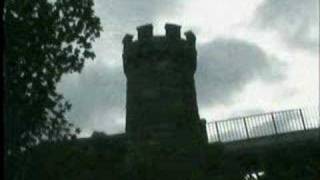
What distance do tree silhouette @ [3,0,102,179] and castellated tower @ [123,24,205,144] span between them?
877 centimetres

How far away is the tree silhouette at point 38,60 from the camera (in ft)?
65.2

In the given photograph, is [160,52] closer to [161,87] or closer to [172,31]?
[172,31]

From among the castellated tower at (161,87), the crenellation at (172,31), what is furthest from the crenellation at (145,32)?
the crenellation at (172,31)

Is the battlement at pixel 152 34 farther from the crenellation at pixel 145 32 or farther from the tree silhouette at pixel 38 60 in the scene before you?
the tree silhouette at pixel 38 60

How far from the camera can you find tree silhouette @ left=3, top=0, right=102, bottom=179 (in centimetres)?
1986

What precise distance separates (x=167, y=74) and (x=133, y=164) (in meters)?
7.98

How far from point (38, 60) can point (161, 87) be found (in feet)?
38.8

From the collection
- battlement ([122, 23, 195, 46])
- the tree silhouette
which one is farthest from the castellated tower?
the tree silhouette

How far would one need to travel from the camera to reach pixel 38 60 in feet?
67.4

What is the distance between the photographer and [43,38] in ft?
68.6

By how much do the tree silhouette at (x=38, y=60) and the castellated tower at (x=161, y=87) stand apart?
877 centimetres

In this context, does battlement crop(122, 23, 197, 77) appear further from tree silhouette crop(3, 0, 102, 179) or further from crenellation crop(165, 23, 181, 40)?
→ tree silhouette crop(3, 0, 102, 179)

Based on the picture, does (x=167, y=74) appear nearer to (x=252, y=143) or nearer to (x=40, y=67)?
(x=252, y=143)

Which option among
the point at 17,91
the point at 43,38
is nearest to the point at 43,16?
the point at 43,38
